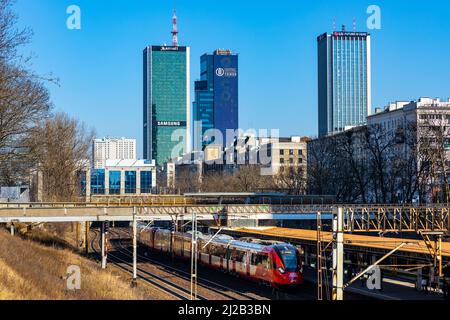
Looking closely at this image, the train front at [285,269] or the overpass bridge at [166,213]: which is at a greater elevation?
the overpass bridge at [166,213]

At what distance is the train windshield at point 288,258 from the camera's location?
32831 mm

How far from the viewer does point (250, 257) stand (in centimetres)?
Result: 3594

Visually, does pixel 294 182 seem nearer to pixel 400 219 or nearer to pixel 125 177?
pixel 400 219

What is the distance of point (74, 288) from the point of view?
2214 centimetres

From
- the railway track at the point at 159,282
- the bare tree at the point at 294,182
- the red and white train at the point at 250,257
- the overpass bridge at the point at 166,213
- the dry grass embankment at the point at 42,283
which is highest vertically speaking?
the bare tree at the point at 294,182

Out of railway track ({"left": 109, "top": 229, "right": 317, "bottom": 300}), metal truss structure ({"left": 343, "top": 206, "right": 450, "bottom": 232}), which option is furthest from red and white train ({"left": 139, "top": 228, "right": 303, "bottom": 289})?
metal truss structure ({"left": 343, "top": 206, "right": 450, "bottom": 232})

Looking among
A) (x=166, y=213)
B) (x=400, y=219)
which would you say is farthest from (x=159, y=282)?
(x=400, y=219)

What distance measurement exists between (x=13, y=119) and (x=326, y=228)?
34658 millimetres

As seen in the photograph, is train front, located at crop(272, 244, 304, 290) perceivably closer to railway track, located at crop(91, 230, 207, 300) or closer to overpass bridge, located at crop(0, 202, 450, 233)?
railway track, located at crop(91, 230, 207, 300)

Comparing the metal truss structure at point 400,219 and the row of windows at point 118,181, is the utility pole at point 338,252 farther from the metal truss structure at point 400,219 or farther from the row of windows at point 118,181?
the row of windows at point 118,181

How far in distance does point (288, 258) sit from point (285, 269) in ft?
1.80

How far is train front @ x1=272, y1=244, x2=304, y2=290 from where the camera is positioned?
32688 millimetres

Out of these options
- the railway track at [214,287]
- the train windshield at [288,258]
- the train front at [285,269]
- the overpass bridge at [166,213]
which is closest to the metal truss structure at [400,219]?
the overpass bridge at [166,213]
